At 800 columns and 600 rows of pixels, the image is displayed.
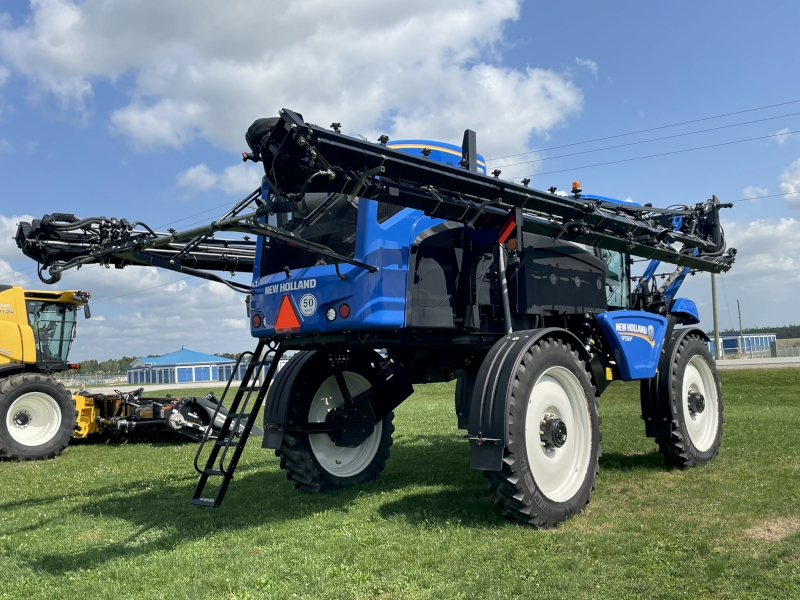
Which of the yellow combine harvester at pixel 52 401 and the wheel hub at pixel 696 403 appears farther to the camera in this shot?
the yellow combine harvester at pixel 52 401

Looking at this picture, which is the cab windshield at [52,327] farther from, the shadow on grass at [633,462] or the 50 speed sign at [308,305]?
the shadow on grass at [633,462]

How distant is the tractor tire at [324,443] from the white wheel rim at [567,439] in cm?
248

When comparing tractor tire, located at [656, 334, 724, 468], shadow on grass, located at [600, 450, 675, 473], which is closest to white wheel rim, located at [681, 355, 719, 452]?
tractor tire, located at [656, 334, 724, 468]

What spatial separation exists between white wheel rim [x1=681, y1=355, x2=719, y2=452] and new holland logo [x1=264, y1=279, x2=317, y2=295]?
4743 millimetres

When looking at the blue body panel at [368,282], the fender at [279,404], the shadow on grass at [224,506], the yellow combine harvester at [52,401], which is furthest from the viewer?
the yellow combine harvester at [52,401]

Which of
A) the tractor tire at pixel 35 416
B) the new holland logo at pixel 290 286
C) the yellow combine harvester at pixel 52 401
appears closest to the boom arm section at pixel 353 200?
the new holland logo at pixel 290 286

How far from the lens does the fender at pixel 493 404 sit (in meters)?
5.42

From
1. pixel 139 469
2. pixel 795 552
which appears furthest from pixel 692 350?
pixel 139 469

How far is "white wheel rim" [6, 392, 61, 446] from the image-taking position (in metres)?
12.2

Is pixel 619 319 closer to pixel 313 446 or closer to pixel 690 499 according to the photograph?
pixel 690 499

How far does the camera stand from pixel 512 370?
563 centimetres

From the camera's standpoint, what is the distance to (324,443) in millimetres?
7785

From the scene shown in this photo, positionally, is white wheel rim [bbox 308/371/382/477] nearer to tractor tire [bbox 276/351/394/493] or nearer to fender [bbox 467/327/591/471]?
tractor tire [bbox 276/351/394/493]

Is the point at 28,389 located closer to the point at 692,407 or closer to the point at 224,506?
the point at 224,506
